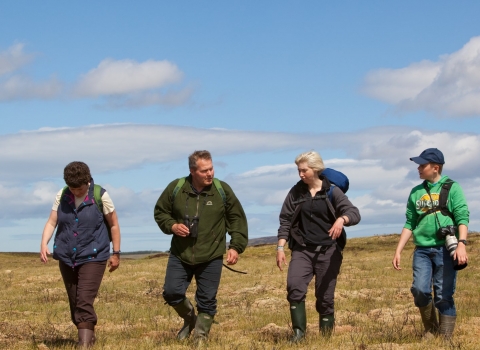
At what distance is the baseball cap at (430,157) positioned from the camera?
882cm

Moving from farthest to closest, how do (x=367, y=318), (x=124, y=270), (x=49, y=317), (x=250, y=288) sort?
(x=124, y=270)
(x=250, y=288)
(x=49, y=317)
(x=367, y=318)

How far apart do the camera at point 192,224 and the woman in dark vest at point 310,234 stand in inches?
40.5

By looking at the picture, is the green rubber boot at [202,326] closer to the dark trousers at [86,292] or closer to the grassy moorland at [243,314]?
the grassy moorland at [243,314]

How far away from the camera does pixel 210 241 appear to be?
30.0 feet

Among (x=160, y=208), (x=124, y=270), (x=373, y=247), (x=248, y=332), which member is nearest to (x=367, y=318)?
(x=248, y=332)

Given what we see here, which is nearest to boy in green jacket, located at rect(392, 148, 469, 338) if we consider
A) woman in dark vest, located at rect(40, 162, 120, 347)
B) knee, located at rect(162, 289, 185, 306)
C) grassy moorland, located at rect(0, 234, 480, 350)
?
grassy moorland, located at rect(0, 234, 480, 350)

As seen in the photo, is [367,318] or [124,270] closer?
[367,318]

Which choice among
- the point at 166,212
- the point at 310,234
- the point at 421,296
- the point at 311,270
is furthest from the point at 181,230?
the point at 421,296

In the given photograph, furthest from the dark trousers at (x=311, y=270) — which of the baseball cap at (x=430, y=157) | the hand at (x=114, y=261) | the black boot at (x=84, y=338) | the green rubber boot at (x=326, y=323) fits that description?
the black boot at (x=84, y=338)

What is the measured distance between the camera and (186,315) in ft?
31.5

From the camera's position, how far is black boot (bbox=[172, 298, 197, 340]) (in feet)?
31.0

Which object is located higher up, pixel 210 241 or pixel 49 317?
pixel 210 241

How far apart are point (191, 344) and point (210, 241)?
1.28 m

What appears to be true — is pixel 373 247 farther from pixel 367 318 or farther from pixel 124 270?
pixel 367 318
